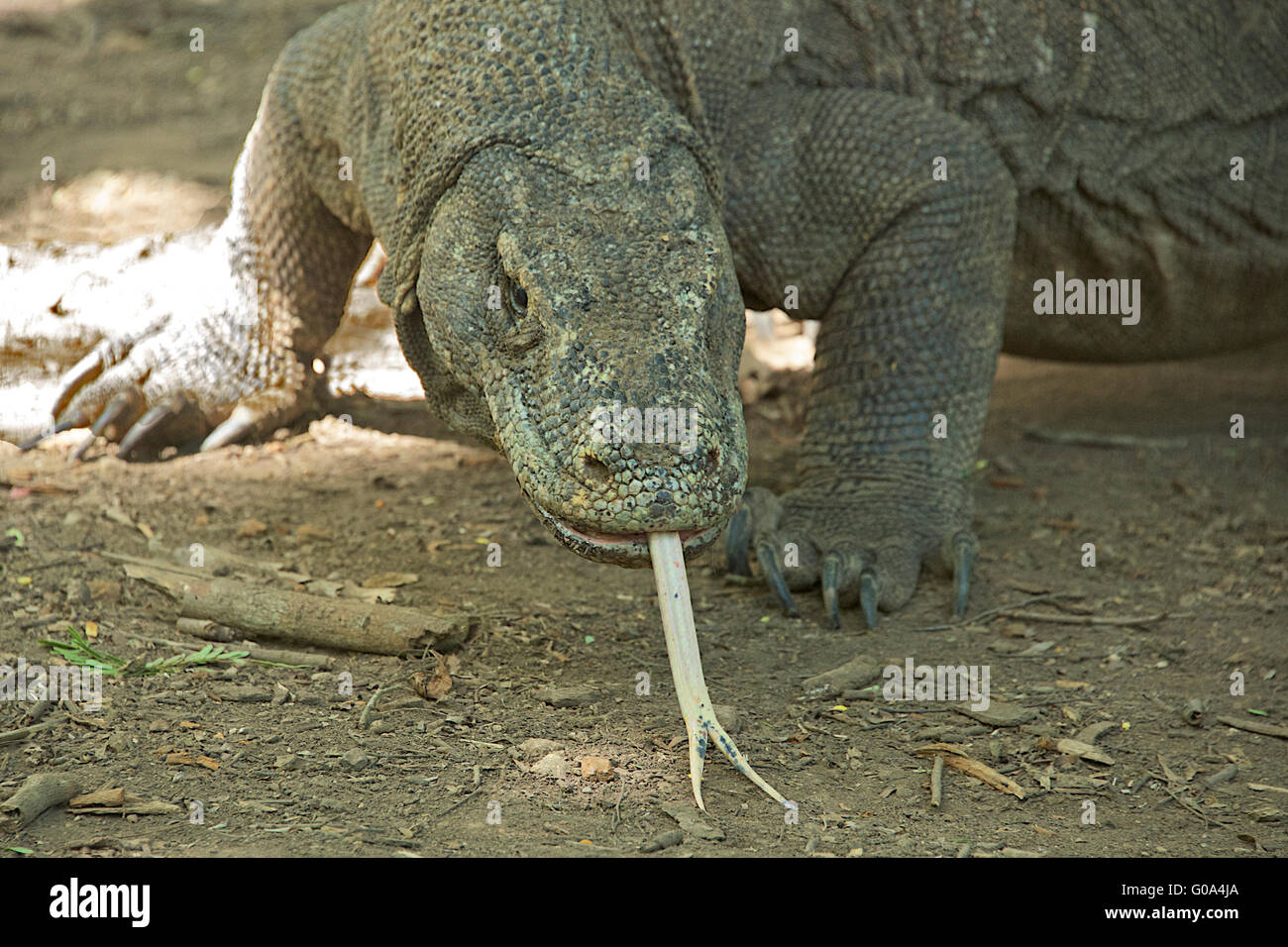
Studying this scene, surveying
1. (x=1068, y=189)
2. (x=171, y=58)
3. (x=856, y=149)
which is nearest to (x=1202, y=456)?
(x=1068, y=189)

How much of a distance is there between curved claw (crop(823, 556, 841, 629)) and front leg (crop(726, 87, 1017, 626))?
141mm

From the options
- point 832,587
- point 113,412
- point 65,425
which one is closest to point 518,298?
point 832,587

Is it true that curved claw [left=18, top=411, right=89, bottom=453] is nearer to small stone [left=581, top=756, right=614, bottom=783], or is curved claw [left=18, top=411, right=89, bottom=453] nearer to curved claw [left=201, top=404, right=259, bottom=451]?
curved claw [left=201, top=404, right=259, bottom=451]

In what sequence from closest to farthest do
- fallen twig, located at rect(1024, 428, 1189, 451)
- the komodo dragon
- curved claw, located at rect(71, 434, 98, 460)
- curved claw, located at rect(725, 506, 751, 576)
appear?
the komodo dragon < curved claw, located at rect(725, 506, 751, 576) < curved claw, located at rect(71, 434, 98, 460) < fallen twig, located at rect(1024, 428, 1189, 451)

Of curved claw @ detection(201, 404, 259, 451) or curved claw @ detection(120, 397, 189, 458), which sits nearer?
curved claw @ detection(120, 397, 189, 458)

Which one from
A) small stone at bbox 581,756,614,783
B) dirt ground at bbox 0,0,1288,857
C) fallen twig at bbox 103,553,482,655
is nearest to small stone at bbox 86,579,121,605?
dirt ground at bbox 0,0,1288,857

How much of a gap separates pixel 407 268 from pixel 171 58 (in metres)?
7.63

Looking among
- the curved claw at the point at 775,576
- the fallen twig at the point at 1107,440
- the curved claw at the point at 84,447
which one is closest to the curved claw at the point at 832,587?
the curved claw at the point at 775,576

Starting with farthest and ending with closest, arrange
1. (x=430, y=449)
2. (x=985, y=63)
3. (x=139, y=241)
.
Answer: (x=139, y=241) → (x=430, y=449) → (x=985, y=63)

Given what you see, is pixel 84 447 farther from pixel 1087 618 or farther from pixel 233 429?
pixel 1087 618

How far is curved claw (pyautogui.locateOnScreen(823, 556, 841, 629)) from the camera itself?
4195 millimetres

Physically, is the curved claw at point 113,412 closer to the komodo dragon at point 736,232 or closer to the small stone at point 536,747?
the komodo dragon at point 736,232

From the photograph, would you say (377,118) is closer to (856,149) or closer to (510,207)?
(510,207)

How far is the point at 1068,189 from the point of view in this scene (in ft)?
17.5
